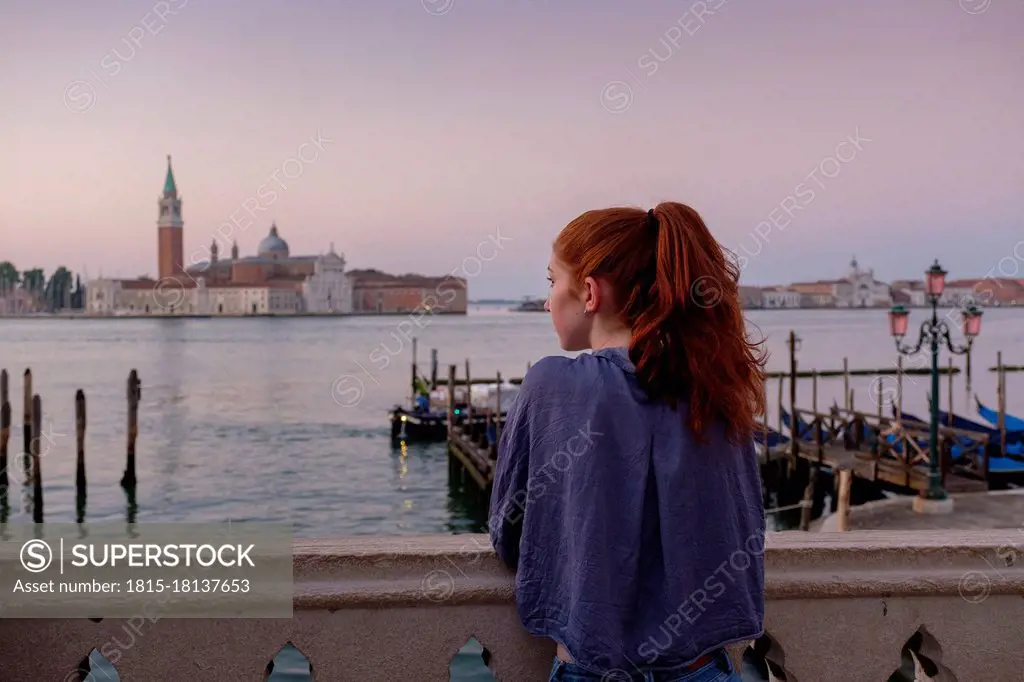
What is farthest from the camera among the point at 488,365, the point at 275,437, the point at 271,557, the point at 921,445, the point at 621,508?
the point at 488,365

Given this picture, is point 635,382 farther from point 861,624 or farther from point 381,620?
point 861,624

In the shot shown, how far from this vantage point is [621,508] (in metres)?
1.65

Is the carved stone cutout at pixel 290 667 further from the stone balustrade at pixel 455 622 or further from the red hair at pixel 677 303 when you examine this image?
the red hair at pixel 677 303

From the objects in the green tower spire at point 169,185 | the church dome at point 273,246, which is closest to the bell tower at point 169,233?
the green tower spire at point 169,185

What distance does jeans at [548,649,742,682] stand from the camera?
1673mm

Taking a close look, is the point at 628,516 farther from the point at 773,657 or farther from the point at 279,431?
the point at 279,431

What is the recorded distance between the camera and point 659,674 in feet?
5.52

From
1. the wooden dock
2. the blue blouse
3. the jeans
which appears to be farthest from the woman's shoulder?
the wooden dock

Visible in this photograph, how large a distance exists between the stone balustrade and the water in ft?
2.41

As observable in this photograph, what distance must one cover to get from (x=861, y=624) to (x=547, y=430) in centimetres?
107

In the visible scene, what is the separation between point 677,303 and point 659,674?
0.63 meters

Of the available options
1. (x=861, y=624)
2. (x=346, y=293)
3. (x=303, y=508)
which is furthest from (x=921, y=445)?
(x=346, y=293)

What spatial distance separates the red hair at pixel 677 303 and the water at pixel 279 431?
0.19 m

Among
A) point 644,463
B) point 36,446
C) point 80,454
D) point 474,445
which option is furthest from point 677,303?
point 36,446
